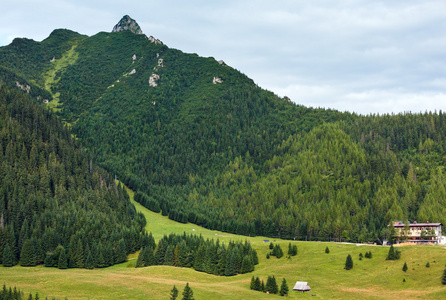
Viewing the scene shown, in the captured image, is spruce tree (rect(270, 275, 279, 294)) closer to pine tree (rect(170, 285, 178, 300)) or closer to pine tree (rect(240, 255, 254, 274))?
pine tree (rect(240, 255, 254, 274))

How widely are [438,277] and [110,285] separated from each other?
95584mm

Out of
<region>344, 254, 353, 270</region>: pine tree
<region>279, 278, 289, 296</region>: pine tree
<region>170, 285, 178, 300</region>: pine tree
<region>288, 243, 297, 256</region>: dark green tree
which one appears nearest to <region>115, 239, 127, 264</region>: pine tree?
<region>288, 243, 297, 256</region>: dark green tree

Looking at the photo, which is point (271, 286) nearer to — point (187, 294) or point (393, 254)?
point (187, 294)

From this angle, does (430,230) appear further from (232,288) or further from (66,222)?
(66,222)

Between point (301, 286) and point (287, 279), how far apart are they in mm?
12210

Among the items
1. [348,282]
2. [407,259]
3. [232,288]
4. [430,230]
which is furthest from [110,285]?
[430,230]

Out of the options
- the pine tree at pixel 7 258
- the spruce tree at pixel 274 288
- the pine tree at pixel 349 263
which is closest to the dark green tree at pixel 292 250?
the pine tree at pixel 349 263

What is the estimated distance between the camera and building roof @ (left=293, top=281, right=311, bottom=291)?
139m

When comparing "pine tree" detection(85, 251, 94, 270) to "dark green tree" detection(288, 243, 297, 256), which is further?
"dark green tree" detection(288, 243, 297, 256)

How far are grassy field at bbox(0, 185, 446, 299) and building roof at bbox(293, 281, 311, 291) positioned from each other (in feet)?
7.60

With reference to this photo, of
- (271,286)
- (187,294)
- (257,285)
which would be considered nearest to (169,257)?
(257,285)

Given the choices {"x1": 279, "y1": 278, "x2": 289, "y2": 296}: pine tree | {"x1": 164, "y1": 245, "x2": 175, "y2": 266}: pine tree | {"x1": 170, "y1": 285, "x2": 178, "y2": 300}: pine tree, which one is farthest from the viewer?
{"x1": 164, "y1": 245, "x2": 175, "y2": 266}: pine tree

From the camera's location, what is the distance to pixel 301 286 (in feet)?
459

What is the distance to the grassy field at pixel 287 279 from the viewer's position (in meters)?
129
